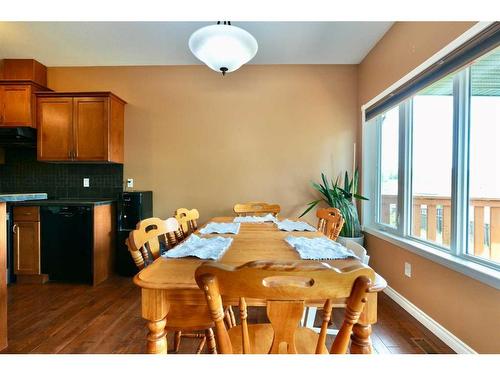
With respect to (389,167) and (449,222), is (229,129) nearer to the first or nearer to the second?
(389,167)

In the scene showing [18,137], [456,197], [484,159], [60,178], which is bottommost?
[456,197]

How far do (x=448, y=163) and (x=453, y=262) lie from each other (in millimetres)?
740

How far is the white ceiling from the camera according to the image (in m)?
2.64

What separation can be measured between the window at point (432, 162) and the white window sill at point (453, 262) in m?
0.12

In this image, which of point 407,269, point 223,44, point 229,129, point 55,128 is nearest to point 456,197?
point 407,269

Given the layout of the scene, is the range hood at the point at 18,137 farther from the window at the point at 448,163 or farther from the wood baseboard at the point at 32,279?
the window at the point at 448,163

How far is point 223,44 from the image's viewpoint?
1742 millimetres

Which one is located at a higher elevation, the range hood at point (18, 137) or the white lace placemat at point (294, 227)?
the range hood at point (18, 137)

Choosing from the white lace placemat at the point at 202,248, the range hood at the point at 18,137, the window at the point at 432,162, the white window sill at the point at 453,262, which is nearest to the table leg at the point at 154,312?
the white lace placemat at the point at 202,248

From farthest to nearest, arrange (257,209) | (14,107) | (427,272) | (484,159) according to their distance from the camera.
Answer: (14,107), (257,209), (427,272), (484,159)

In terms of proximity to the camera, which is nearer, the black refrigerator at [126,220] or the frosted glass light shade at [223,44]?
the frosted glass light shade at [223,44]

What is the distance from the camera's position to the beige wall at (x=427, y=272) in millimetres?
1539

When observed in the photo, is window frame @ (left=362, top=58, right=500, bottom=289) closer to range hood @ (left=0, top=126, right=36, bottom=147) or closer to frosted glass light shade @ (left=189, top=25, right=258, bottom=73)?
frosted glass light shade @ (left=189, top=25, right=258, bottom=73)
